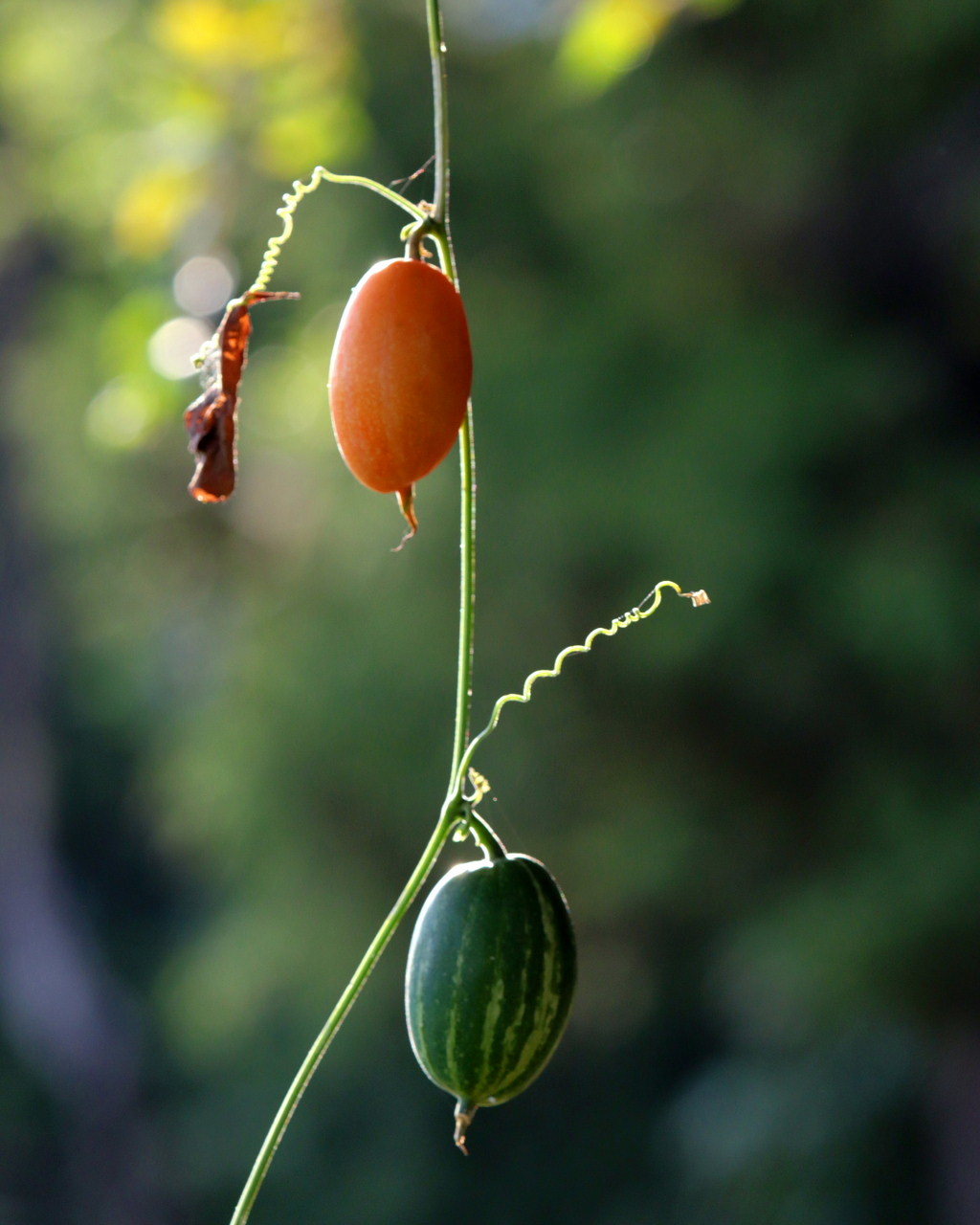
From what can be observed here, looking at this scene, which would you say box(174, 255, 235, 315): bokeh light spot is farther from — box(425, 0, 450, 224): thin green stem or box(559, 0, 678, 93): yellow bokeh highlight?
box(425, 0, 450, 224): thin green stem

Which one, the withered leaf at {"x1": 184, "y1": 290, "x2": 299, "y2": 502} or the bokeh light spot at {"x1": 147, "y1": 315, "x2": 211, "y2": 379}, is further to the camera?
the bokeh light spot at {"x1": 147, "y1": 315, "x2": 211, "y2": 379}

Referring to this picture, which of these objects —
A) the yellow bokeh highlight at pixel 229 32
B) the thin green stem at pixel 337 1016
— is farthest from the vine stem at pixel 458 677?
the yellow bokeh highlight at pixel 229 32

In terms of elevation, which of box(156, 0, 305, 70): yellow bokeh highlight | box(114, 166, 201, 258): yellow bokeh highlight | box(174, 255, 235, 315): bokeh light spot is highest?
box(156, 0, 305, 70): yellow bokeh highlight

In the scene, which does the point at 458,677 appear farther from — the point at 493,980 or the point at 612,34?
the point at 612,34

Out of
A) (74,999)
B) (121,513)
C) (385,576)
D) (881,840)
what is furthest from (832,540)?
(74,999)

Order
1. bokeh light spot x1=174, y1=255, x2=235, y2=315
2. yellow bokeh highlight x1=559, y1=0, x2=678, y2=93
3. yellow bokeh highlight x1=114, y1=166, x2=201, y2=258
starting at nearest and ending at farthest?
yellow bokeh highlight x1=559, y1=0, x2=678, y2=93
bokeh light spot x1=174, y1=255, x2=235, y2=315
yellow bokeh highlight x1=114, y1=166, x2=201, y2=258

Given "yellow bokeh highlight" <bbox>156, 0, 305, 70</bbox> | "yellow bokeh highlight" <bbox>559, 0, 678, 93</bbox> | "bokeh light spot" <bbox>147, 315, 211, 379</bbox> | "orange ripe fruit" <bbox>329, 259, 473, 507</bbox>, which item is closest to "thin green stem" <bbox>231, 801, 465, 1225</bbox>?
"orange ripe fruit" <bbox>329, 259, 473, 507</bbox>

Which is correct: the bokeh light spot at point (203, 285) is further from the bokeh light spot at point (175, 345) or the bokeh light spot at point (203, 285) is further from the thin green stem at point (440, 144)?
the thin green stem at point (440, 144)

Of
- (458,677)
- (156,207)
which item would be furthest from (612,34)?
(458,677)
